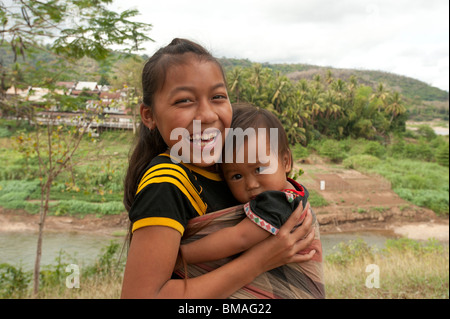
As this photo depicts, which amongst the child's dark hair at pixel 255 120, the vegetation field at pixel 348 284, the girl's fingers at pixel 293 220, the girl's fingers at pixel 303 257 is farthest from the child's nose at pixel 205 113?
the vegetation field at pixel 348 284

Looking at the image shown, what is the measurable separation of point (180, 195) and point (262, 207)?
0.21 metres

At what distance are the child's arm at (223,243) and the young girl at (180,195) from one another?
30 millimetres

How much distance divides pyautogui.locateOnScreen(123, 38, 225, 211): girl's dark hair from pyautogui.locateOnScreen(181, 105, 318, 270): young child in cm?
23

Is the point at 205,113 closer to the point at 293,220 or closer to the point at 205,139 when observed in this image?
the point at 205,139

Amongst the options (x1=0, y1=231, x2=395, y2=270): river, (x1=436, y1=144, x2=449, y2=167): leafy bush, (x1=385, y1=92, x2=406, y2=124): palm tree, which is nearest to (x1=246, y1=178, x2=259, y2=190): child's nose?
(x1=0, y1=231, x2=395, y2=270): river

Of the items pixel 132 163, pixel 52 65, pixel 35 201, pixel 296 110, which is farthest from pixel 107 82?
pixel 296 110

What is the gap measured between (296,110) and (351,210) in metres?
5.24

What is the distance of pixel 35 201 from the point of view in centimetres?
1213

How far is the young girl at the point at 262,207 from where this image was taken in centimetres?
81

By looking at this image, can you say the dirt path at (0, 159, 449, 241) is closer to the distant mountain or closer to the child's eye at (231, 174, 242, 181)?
the distant mountain

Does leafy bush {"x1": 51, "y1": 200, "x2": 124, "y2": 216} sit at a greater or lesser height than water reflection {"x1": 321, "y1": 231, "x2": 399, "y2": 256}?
greater

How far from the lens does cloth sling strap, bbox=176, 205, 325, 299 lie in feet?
2.68

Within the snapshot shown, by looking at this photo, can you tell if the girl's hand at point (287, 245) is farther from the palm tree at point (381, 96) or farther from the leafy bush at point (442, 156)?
the leafy bush at point (442, 156)

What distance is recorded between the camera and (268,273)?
2.88 feet
